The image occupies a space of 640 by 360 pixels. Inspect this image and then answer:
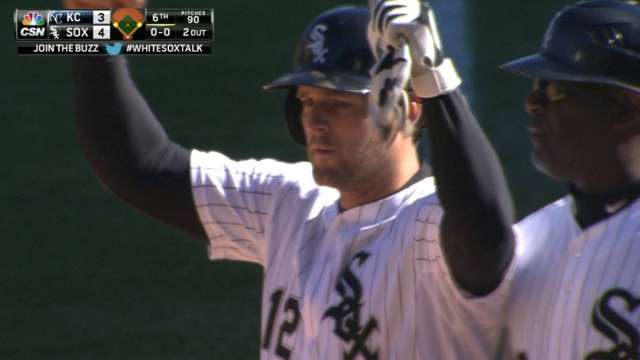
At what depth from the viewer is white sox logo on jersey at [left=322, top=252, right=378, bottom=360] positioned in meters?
2.70

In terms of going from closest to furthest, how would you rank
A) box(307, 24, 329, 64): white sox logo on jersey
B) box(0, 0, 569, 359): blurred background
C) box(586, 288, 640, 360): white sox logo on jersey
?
A: box(586, 288, 640, 360): white sox logo on jersey < box(307, 24, 329, 64): white sox logo on jersey < box(0, 0, 569, 359): blurred background

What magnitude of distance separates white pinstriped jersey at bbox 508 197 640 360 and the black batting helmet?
0.52 metres

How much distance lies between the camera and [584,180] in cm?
256

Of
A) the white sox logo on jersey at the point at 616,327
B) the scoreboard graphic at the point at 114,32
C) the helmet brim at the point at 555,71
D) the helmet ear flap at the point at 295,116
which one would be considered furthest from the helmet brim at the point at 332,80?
the white sox logo on jersey at the point at 616,327

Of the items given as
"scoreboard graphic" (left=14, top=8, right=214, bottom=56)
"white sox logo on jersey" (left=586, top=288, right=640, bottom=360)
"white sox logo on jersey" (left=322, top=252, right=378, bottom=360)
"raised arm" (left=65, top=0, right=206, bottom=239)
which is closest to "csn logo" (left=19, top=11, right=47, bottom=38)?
"scoreboard graphic" (left=14, top=8, right=214, bottom=56)

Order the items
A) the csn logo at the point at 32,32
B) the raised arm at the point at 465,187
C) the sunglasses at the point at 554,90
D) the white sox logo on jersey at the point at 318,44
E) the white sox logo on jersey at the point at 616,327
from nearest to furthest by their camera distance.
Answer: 1. the white sox logo on jersey at the point at 616,327
2. the raised arm at the point at 465,187
3. the sunglasses at the point at 554,90
4. the white sox logo on jersey at the point at 318,44
5. the csn logo at the point at 32,32

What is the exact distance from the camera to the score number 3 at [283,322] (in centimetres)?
288

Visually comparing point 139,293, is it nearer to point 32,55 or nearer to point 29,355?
point 29,355

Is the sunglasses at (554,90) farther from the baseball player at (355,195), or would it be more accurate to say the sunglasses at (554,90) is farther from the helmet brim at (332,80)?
the helmet brim at (332,80)

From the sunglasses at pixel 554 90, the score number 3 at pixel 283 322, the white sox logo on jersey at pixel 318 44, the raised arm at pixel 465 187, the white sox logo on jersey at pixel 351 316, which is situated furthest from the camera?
the white sox logo on jersey at pixel 318 44

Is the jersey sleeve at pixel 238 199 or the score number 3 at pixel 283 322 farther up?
the jersey sleeve at pixel 238 199

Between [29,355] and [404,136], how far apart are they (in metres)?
2.82

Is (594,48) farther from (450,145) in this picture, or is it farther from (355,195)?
(355,195)

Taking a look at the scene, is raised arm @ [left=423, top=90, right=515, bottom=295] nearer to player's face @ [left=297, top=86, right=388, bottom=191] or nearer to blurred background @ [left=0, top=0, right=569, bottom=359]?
player's face @ [left=297, top=86, right=388, bottom=191]
